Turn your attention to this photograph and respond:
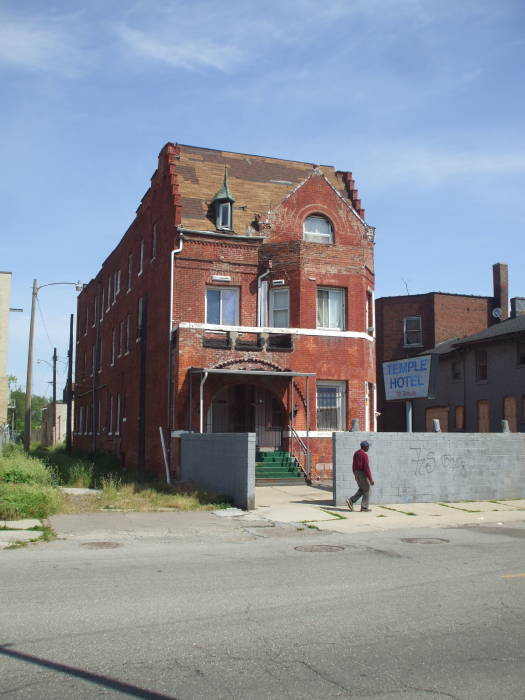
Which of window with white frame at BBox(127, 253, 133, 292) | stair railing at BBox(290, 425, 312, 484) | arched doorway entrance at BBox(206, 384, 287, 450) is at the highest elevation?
window with white frame at BBox(127, 253, 133, 292)

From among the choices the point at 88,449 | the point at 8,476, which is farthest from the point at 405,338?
the point at 8,476

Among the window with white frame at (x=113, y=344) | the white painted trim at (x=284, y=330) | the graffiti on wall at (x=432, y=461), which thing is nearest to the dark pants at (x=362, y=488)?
the graffiti on wall at (x=432, y=461)

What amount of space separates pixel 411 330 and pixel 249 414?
73.5ft

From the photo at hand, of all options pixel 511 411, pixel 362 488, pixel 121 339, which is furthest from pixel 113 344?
pixel 362 488

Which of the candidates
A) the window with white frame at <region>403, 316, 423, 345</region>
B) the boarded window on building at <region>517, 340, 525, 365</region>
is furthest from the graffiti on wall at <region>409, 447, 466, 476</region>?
the window with white frame at <region>403, 316, 423, 345</region>

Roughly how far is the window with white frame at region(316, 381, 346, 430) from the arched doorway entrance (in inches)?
53.5

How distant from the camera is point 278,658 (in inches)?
230

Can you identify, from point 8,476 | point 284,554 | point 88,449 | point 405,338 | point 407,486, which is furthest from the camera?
point 405,338

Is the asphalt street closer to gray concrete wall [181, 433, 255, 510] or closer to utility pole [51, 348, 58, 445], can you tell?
gray concrete wall [181, 433, 255, 510]

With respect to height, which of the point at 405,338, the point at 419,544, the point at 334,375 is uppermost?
the point at 405,338

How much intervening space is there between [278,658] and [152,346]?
2234cm

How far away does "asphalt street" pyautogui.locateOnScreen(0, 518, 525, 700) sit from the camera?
5.29 m

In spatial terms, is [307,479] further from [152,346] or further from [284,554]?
[284,554]

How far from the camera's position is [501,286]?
153 feet
